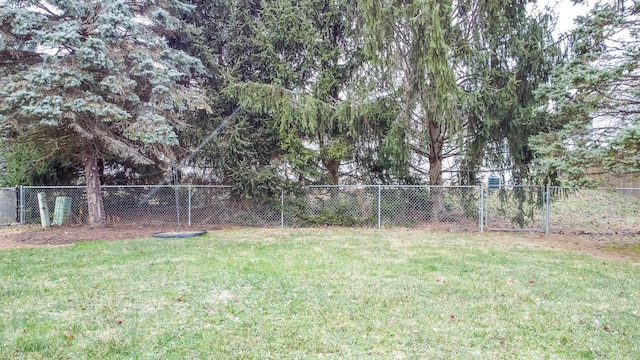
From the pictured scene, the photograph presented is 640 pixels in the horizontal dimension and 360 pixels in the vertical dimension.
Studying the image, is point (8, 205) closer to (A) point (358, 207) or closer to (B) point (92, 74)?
(B) point (92, 74)

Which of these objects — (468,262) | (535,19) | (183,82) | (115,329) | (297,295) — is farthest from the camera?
(183,82)

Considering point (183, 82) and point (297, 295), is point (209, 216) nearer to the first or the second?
point (183, 82)

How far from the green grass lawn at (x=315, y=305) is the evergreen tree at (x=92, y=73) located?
2678 millimetres

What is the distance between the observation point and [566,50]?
8.53 meters

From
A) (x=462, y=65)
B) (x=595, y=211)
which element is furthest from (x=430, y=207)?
(x=595, y=211)

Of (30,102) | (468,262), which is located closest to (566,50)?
(468,262)

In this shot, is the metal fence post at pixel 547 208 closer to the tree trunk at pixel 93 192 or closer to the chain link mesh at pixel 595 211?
the chain link mesh at pixel 595 211

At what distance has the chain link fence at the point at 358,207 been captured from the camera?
956cm

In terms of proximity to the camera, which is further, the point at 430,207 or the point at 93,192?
the point at 430,207

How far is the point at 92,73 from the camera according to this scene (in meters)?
7.90

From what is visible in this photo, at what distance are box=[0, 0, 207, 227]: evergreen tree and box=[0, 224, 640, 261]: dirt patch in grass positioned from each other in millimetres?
859

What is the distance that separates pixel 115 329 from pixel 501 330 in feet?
10.3

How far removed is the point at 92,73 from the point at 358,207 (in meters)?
6.58

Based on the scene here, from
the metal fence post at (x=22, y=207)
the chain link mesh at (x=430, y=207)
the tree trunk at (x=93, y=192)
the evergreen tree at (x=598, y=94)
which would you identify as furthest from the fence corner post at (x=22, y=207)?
the evergreen tree at (x=598, y=94)
